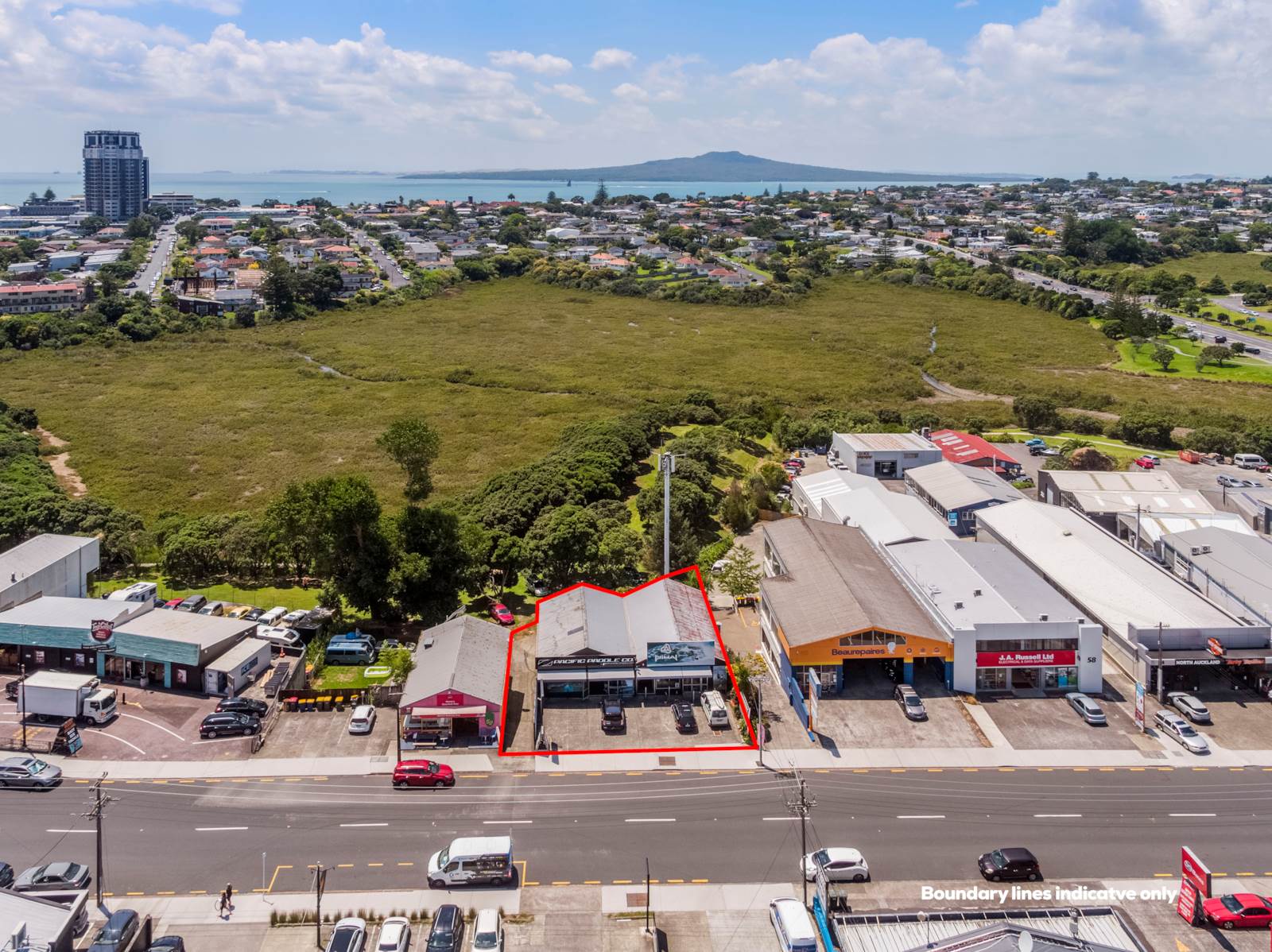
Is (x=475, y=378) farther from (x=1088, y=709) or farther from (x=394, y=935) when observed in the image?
(x=394, y=935)

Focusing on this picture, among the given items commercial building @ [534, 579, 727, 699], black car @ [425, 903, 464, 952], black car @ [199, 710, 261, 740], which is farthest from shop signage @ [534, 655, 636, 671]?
black car @ [425, 903, 464, 952]

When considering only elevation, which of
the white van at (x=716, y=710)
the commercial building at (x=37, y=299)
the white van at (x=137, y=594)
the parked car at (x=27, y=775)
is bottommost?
the parked car at (x=27, y=775)

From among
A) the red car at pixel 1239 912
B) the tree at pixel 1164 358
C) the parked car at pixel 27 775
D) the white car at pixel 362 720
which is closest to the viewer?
the red car at pixel 1239 912

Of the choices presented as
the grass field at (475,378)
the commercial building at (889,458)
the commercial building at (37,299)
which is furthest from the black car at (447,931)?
the commercial building at (37,299)

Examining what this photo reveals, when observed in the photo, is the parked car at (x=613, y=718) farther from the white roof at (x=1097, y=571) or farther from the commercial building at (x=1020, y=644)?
the white roof at (x=1097, y=571)

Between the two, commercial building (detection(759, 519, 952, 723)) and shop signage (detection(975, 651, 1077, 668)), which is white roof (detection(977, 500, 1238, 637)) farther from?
commercial building (detection(759, 519, 952, 723))

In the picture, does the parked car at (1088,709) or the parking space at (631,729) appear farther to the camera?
the parked car at (1088,709)
